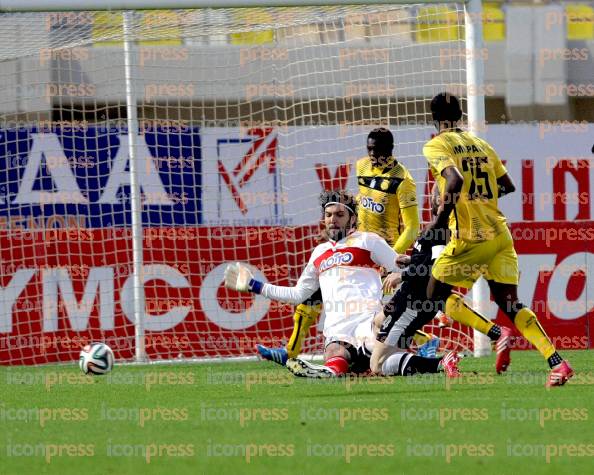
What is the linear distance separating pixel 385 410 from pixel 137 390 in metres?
2.31

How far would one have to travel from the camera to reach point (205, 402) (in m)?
7.92

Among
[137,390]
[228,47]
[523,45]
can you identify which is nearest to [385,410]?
[137,390]

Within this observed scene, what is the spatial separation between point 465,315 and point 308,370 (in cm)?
153

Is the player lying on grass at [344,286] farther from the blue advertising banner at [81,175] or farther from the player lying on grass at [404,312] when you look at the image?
the blue advertising banner at [81,175]

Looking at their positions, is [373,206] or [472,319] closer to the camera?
[472,319]

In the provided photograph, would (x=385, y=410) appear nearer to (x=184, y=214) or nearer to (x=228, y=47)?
(x=184, y=214)

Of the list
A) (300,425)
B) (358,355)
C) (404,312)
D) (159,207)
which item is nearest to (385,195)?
(358,355)

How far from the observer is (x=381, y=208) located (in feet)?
34.6

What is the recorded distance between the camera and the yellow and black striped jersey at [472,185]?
27.5ft

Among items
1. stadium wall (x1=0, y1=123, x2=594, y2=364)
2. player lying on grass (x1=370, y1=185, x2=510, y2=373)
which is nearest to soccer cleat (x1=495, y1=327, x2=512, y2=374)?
player lying on grass (x1=370, y1=185, x2=510, y2=373)

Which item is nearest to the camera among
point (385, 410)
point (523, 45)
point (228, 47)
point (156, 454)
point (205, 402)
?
point (156, 454)

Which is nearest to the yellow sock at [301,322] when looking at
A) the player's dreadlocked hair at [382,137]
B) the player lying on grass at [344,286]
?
the player lying on grass at [344,286]

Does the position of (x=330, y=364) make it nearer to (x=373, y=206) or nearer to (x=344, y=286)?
(x=344, y=286)

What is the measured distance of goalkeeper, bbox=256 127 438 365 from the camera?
10.3 metres
